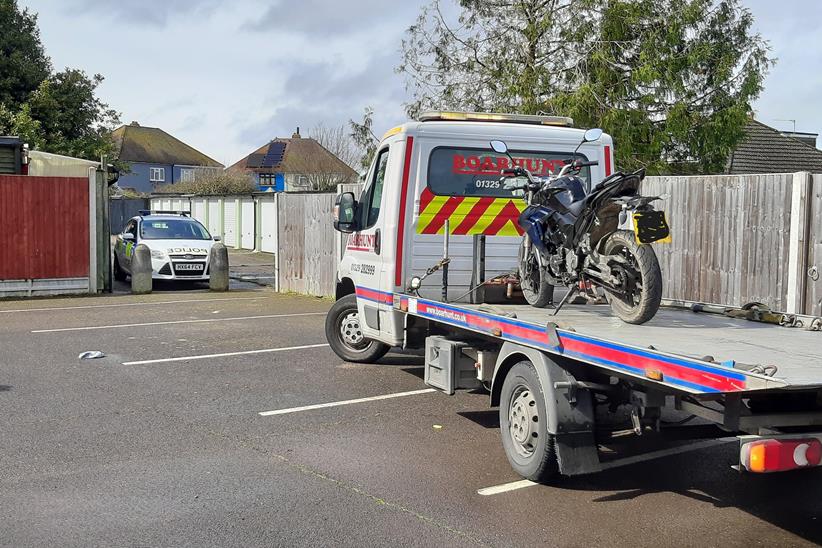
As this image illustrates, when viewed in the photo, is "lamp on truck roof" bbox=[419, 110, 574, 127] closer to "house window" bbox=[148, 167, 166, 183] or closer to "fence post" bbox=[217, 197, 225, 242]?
"fence post" bbox=[217, 197, 225, 242]

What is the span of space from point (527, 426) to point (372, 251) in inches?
126

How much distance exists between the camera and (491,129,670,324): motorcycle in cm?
594

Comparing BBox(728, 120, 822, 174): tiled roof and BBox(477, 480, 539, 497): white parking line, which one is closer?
BBox(477, 480, 539, 497): white parking line

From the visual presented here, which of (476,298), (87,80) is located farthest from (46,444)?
A: (87,80)

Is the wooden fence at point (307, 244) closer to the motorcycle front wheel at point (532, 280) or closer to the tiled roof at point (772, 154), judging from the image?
the motorcycle front wheel at point (532, 280)

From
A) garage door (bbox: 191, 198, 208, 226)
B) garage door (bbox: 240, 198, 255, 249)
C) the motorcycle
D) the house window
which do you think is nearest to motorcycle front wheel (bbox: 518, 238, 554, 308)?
the motorcycle

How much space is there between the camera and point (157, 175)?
75.9 metres

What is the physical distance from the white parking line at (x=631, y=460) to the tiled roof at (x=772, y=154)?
20.4m

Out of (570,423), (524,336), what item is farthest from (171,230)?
(570,423)

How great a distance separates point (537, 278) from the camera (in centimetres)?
714

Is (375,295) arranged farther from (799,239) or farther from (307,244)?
(307,244)

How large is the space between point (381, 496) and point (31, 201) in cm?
1343

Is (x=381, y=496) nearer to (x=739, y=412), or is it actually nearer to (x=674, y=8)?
(x=739, y=412)

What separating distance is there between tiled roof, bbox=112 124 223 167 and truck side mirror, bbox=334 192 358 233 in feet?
228
